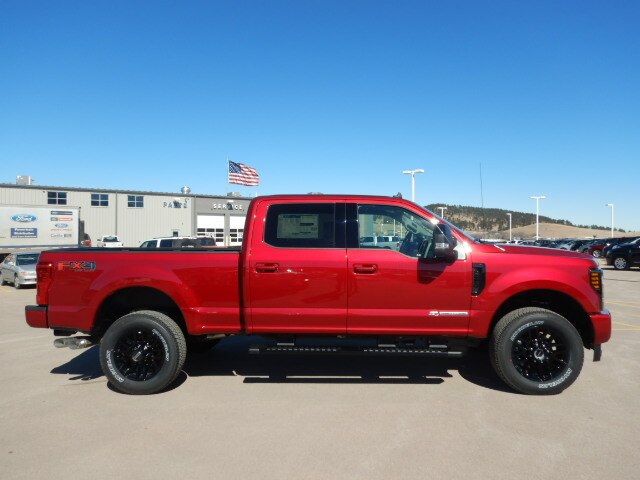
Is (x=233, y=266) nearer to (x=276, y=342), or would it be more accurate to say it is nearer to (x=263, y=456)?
(x=276, y=342)

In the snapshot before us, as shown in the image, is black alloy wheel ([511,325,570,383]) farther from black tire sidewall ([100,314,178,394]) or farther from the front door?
black tire sidewall ([100,314,178,394])

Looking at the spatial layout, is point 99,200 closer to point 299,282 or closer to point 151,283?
point 151,283

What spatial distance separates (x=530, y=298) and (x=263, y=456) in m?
3.24

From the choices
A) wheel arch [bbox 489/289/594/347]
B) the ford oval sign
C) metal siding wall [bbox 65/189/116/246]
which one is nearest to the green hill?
metal siding wall [bbox 65/189/116/246]

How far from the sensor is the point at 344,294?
447cm

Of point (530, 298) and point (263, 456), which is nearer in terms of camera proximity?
point (263, 456)

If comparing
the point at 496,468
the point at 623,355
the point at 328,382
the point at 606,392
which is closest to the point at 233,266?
the point at 328,382

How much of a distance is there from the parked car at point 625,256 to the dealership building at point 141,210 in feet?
93.2

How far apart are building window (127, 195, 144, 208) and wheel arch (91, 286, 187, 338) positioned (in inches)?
1573

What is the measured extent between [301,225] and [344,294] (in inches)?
34.5

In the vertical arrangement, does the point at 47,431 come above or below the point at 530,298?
below

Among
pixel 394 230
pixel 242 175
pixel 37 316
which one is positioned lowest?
pixel 37 316

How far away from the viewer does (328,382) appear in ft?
16.0

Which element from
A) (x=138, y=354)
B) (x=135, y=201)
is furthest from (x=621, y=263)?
(x=135, y=201)
